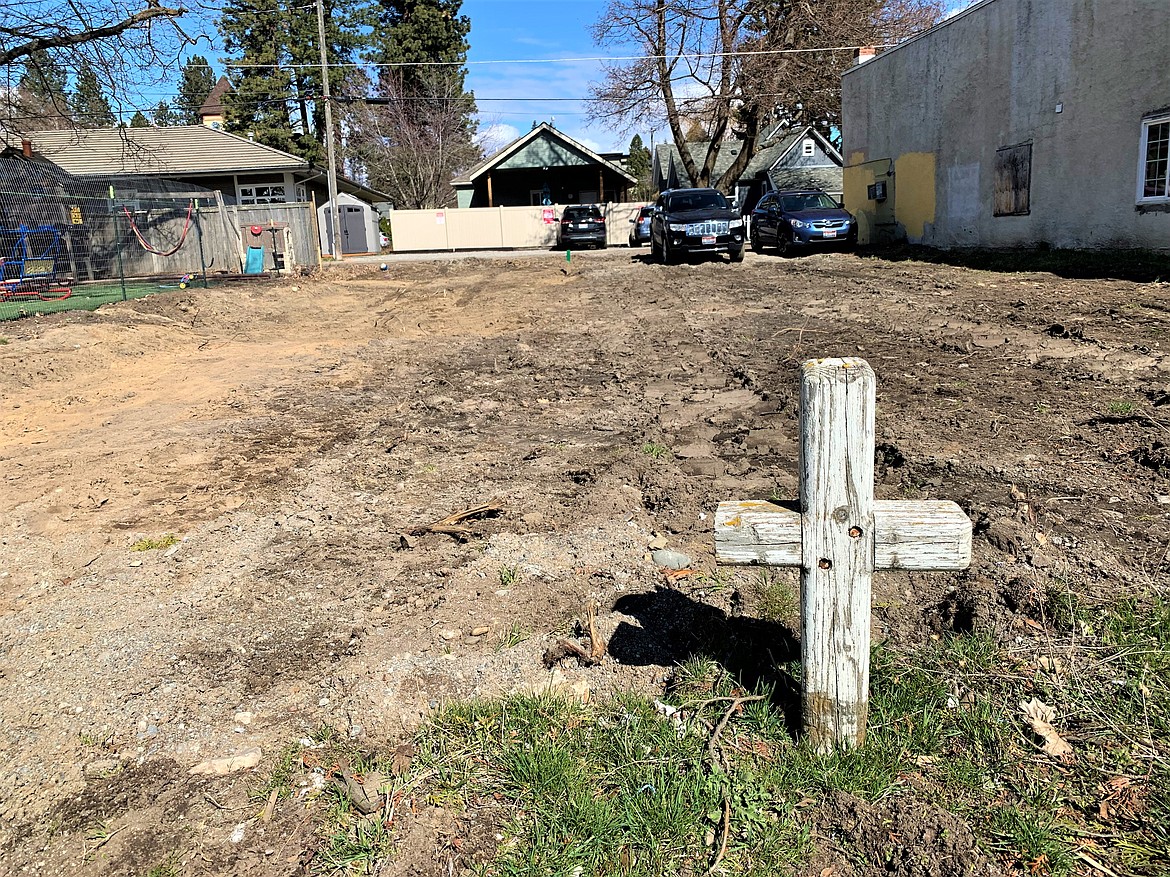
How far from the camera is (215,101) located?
5644cm

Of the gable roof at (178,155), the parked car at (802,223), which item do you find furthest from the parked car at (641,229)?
the gable roof at (178,155)

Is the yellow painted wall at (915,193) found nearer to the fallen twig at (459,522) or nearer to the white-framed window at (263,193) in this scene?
the fallen twig at (459,522)

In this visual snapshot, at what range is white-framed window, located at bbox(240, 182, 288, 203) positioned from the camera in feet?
126

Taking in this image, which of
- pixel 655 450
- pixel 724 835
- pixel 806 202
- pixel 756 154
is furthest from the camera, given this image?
pixel 756 154

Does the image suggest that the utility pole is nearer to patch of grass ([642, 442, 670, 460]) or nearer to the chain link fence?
the chain link fence

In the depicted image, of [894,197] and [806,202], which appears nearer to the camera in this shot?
[806,202]

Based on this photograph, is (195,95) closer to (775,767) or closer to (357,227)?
(357,227)

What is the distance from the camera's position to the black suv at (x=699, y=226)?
22.0 meters

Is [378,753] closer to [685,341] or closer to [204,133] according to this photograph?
[685,341]

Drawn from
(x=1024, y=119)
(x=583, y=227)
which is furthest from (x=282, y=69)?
(x=1024, y=119)

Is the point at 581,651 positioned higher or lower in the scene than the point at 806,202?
lower

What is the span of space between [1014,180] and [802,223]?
5602 millimetres

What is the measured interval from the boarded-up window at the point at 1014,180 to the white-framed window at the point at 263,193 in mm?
30113

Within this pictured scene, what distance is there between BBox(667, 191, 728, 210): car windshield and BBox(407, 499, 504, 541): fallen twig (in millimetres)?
19305
